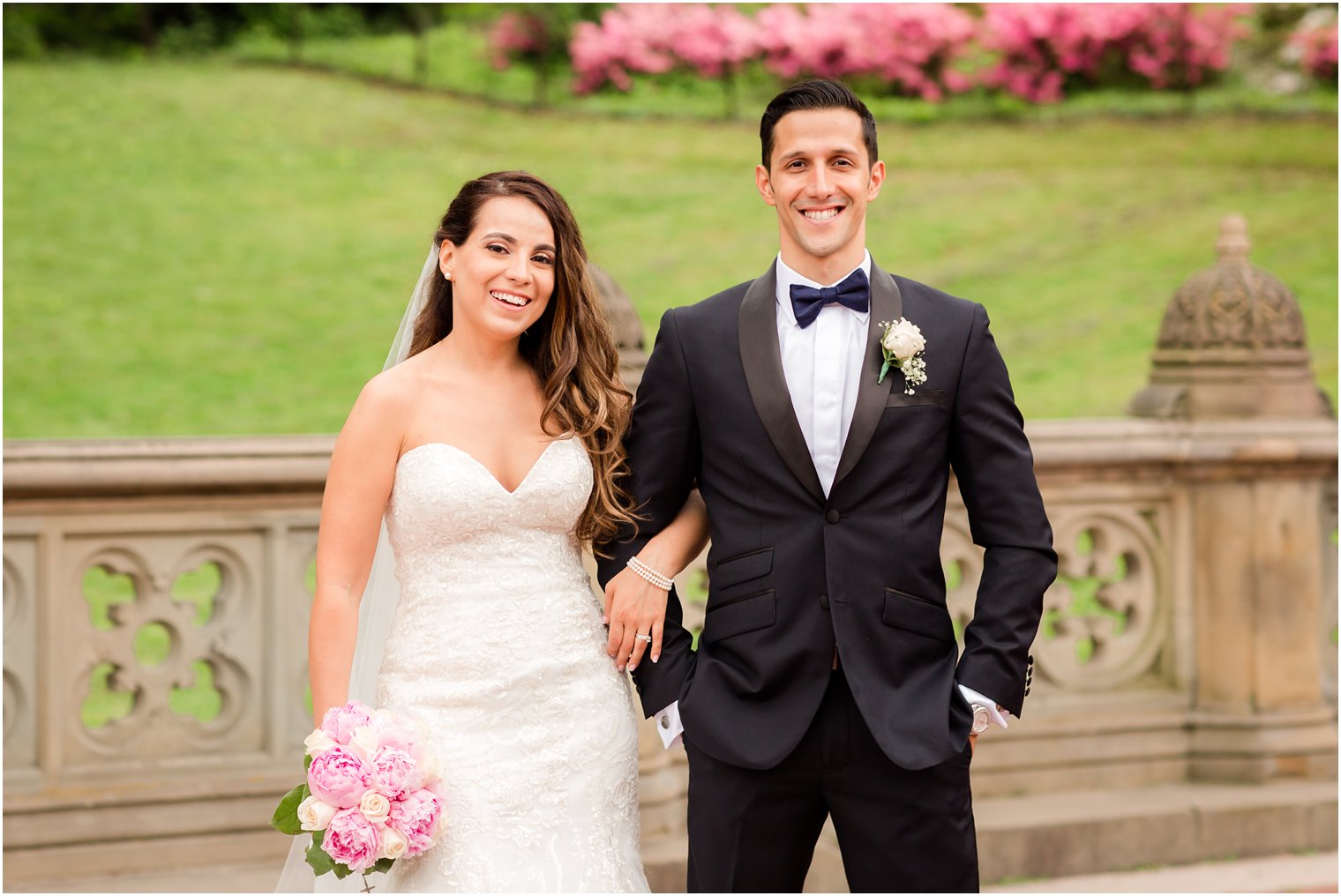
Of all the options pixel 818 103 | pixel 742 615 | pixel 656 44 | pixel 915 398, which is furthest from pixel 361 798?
pixel 656 44

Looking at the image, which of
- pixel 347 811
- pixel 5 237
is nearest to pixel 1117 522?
pixel 347 811

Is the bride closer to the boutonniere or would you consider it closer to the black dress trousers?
the black dress trousers

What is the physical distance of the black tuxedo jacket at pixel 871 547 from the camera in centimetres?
305

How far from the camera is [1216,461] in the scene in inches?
216

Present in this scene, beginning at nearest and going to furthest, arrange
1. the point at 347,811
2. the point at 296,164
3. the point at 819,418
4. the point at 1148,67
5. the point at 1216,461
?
the point at 347,811, the point at 819,418, the point at 1216,461, the point at 296,164, the point at 1148,67

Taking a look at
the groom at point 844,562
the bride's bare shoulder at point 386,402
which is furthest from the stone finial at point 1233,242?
the bride's bare shoulder at point 386,402

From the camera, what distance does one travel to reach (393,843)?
291 cm

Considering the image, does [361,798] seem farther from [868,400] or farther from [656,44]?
[656,44]

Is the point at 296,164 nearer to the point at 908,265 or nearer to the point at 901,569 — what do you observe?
the point at 908,265

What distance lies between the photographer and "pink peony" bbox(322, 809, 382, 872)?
2.88 m

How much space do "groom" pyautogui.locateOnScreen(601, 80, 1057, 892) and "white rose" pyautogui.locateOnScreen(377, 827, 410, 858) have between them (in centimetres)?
60

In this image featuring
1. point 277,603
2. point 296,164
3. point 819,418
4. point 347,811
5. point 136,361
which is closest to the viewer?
point 347,811

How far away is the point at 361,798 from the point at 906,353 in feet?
4.61

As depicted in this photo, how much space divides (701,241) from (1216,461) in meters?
7.59
